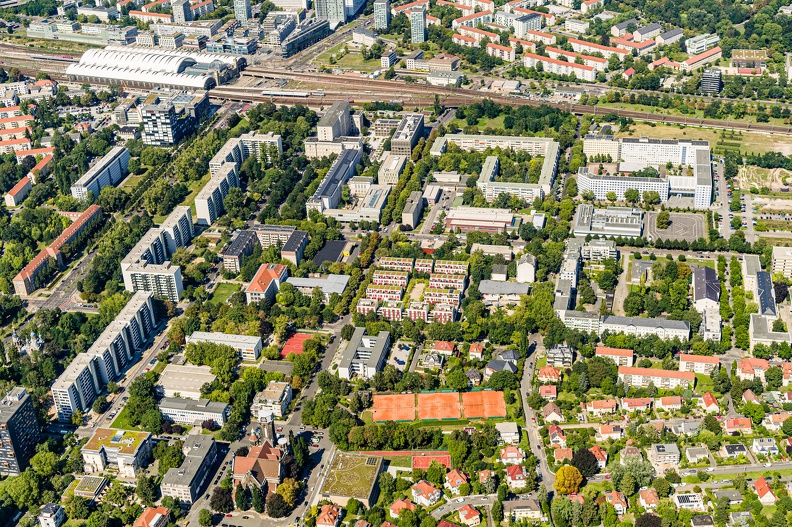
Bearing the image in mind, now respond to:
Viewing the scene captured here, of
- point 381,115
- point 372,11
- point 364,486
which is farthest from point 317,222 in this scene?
point 372,11

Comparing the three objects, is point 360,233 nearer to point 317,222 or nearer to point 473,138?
point 317,222

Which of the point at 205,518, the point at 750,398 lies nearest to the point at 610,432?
the point at 750,398

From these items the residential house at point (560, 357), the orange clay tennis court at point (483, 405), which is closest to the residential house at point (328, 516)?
the orange clay tennis court at point (483, 405)

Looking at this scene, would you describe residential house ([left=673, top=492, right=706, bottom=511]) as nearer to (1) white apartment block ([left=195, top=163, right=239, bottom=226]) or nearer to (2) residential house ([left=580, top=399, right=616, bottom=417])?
(2) residential house ([left=580, top=399, right=616, bottom=417])

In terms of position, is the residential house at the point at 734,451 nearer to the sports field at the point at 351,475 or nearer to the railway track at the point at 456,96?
the sports field at the point at 351,475

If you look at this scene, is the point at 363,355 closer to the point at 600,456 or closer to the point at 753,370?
the point at 600,456

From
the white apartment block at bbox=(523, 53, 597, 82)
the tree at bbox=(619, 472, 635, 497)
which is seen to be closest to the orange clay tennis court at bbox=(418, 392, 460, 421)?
the tree at bbox=(619, 472, 635, 497)
